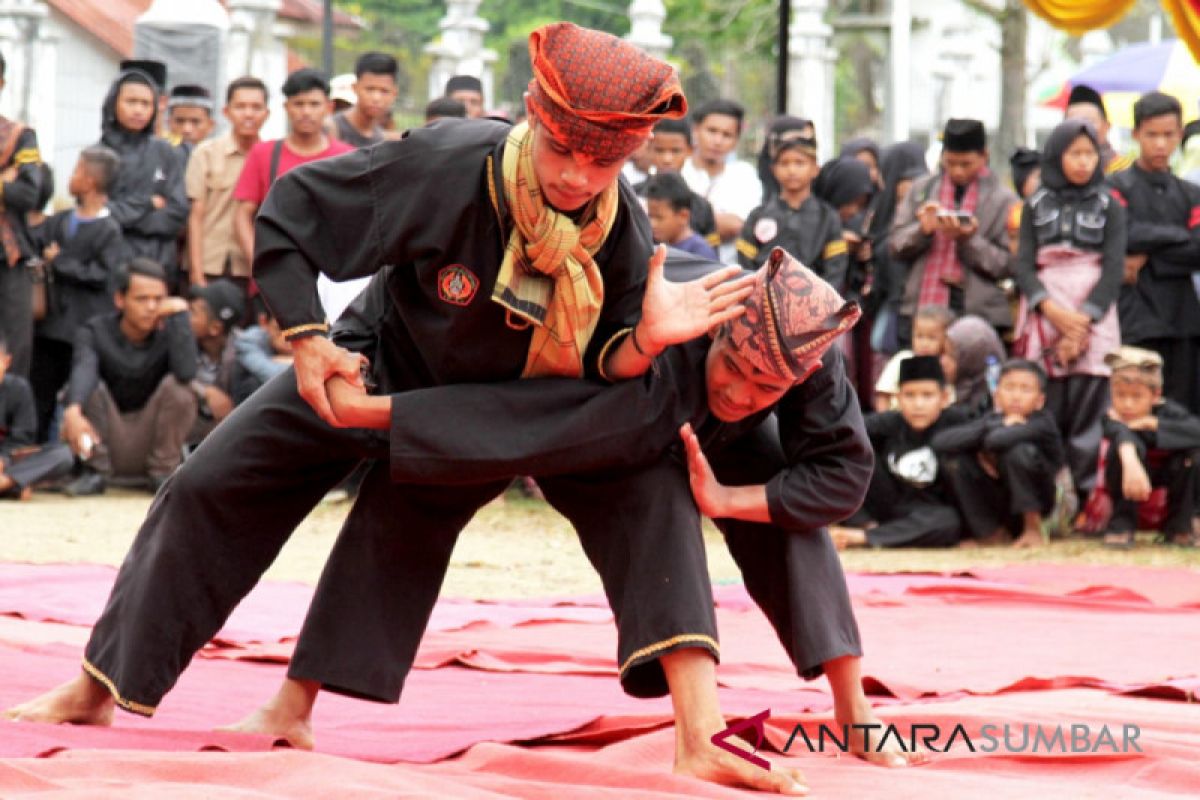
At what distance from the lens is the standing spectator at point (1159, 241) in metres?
8.30

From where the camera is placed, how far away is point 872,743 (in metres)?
3.73

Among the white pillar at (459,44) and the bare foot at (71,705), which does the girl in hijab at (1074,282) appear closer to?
the bare foot at (71,705)

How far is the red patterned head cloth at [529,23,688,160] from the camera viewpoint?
3.36 meters

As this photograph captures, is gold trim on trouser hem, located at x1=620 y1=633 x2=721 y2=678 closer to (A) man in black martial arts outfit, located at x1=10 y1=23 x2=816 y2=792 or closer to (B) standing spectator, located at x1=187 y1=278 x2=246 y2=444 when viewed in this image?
(A) man in black martial arts outfit, located at x1=10 y1=23 x2=816 y2=792

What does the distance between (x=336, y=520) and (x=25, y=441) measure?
148cm

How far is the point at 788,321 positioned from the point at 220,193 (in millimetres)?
6173

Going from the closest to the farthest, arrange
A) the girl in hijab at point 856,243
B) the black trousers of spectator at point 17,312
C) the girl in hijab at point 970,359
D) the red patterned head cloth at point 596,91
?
the red patterned head cloth at point 596,91 < the girl in hijab at point 970,359 < the girl in hijab at point 856,243 < the black trousers of spectator at point 17,312

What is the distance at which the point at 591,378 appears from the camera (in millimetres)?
3656

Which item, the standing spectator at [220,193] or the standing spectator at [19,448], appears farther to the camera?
the standing spectator at [220,193]

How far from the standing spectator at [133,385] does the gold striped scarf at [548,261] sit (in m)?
5.57

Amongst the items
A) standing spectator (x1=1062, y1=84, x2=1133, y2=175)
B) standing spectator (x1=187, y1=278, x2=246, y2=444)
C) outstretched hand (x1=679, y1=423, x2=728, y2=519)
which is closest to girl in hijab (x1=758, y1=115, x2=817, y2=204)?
standing spectator (x1=1062, y1=84, x2=1133, y2=175)

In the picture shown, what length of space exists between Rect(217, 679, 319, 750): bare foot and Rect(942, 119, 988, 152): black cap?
17.2 ft

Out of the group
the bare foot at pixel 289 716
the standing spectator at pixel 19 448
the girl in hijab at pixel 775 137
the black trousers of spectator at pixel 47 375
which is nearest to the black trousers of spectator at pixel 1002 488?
the girl in hijab at pixel 775 137

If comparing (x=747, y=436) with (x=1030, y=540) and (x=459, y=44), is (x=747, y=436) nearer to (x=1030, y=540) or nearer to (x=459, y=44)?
(x=1030, y=540)
